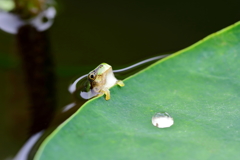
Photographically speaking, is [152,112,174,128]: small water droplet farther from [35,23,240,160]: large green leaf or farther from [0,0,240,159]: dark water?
[0,0,240,159]: dark water

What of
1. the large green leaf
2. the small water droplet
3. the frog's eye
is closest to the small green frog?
the frog's eye

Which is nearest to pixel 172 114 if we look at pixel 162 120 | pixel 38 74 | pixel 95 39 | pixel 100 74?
pixel 162 120

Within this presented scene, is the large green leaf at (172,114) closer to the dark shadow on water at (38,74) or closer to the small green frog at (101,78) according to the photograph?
the small green frog at (101,78)

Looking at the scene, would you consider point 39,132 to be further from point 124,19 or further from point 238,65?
point 124,19

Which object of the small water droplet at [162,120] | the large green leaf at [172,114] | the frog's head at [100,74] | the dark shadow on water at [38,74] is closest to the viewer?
the large green leaf at [172,114]

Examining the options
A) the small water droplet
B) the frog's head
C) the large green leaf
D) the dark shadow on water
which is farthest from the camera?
the dark shadow on water

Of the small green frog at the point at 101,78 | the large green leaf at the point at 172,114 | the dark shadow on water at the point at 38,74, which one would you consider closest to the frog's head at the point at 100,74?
the small green frog at the point at 101,78
